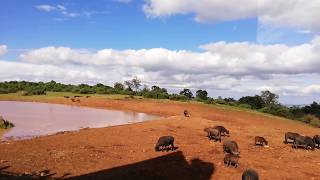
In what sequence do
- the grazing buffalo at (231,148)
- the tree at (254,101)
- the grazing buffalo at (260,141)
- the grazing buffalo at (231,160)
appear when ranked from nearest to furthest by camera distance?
the grazing buffalo at (231,160) → the grazing buffalo at (231,148) → the grazing buffalo at (260,141) → the tree at (254,101)

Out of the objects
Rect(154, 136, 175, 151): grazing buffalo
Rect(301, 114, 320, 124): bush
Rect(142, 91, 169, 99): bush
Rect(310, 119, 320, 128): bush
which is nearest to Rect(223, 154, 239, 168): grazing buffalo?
Rect(154, 136, 175, 151): grazing buffalo

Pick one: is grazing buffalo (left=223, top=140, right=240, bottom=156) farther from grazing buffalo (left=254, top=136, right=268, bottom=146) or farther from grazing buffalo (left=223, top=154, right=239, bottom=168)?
grazing buffalo (left=254, top=136, right=268, bottom=146)

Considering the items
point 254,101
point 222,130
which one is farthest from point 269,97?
point 222,130

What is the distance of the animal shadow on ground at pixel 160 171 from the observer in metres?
15.9

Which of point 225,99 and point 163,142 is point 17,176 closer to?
point 163,142

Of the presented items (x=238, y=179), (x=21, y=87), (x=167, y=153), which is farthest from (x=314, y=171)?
(x=21, y=87)

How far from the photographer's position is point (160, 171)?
55.3 ft

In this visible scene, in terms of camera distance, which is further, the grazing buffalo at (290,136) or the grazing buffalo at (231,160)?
the grazing buffalo at (290,136)

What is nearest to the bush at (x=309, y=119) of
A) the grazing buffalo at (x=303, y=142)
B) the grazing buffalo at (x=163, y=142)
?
the grazing buffalo at (x=303, y=142)

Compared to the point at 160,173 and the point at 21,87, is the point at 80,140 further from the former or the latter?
the point at 21,87

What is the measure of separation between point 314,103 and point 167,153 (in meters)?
42.4

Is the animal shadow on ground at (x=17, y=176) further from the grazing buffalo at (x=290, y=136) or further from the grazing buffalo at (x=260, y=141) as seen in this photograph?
the grazing buffalo at (x=290, y=136)

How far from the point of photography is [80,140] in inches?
888

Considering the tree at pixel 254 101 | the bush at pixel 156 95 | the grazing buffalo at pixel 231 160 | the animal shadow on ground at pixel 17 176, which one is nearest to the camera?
the animal shadow on ground at pixel 17 176
